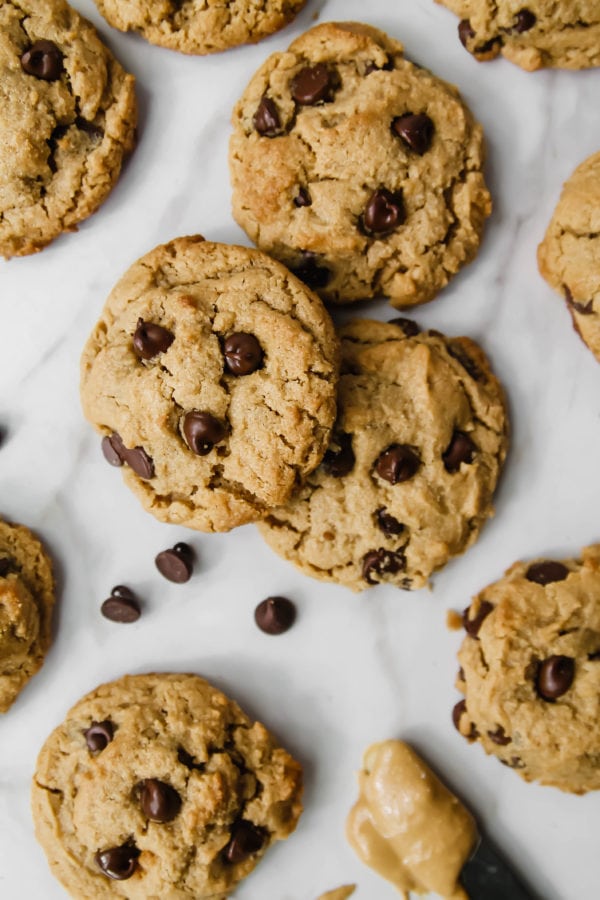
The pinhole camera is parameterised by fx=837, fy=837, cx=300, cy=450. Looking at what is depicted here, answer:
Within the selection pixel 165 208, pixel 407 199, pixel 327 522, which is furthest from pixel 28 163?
pixel 327 522

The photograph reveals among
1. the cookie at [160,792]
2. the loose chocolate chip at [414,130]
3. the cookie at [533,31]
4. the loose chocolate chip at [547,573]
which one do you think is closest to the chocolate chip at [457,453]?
the loose chocolate chip at [547,573]

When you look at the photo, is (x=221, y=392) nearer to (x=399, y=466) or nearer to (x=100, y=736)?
(x=399, y=466)

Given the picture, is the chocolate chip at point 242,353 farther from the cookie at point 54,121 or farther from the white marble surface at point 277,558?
the cookie at point 54,121

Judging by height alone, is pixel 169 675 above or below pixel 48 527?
below

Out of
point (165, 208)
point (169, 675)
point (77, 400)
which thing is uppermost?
point (165, 208)

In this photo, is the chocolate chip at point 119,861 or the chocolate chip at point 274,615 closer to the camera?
the chocolate chip at point 119,861

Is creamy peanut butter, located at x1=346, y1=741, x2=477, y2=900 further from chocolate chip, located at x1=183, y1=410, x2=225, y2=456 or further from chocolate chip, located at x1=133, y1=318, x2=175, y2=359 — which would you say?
chocolate chip, located at x1=133, y1=318, x2=175, y2=359

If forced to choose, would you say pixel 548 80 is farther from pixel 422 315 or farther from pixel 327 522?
pixel 327 522
